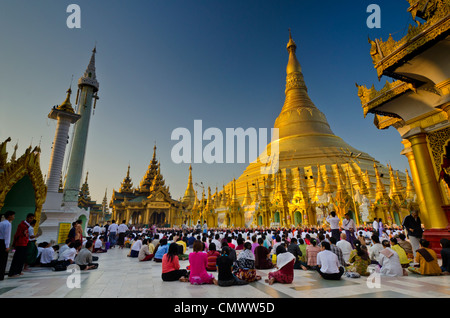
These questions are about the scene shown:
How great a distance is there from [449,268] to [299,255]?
326cm

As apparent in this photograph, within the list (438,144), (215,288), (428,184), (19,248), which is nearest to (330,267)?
(215,288)

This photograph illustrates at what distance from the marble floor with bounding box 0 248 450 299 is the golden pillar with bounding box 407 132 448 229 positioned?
2.82 meters

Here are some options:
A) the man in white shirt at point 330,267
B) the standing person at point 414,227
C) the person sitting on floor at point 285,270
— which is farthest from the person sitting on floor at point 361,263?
the standing person at point 414,227

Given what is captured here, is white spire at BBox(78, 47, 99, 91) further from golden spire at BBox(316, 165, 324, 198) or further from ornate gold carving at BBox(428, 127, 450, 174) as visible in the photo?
golden spire at BBox(316, 165, 324, 198)

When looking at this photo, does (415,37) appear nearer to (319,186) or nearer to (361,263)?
(361,263)

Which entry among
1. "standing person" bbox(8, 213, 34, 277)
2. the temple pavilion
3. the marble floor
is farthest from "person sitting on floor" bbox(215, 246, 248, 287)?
the temple pavilion

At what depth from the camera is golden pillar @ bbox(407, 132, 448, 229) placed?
691cm

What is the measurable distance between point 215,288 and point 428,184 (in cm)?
719

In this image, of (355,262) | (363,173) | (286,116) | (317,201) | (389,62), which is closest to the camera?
(355,262)
